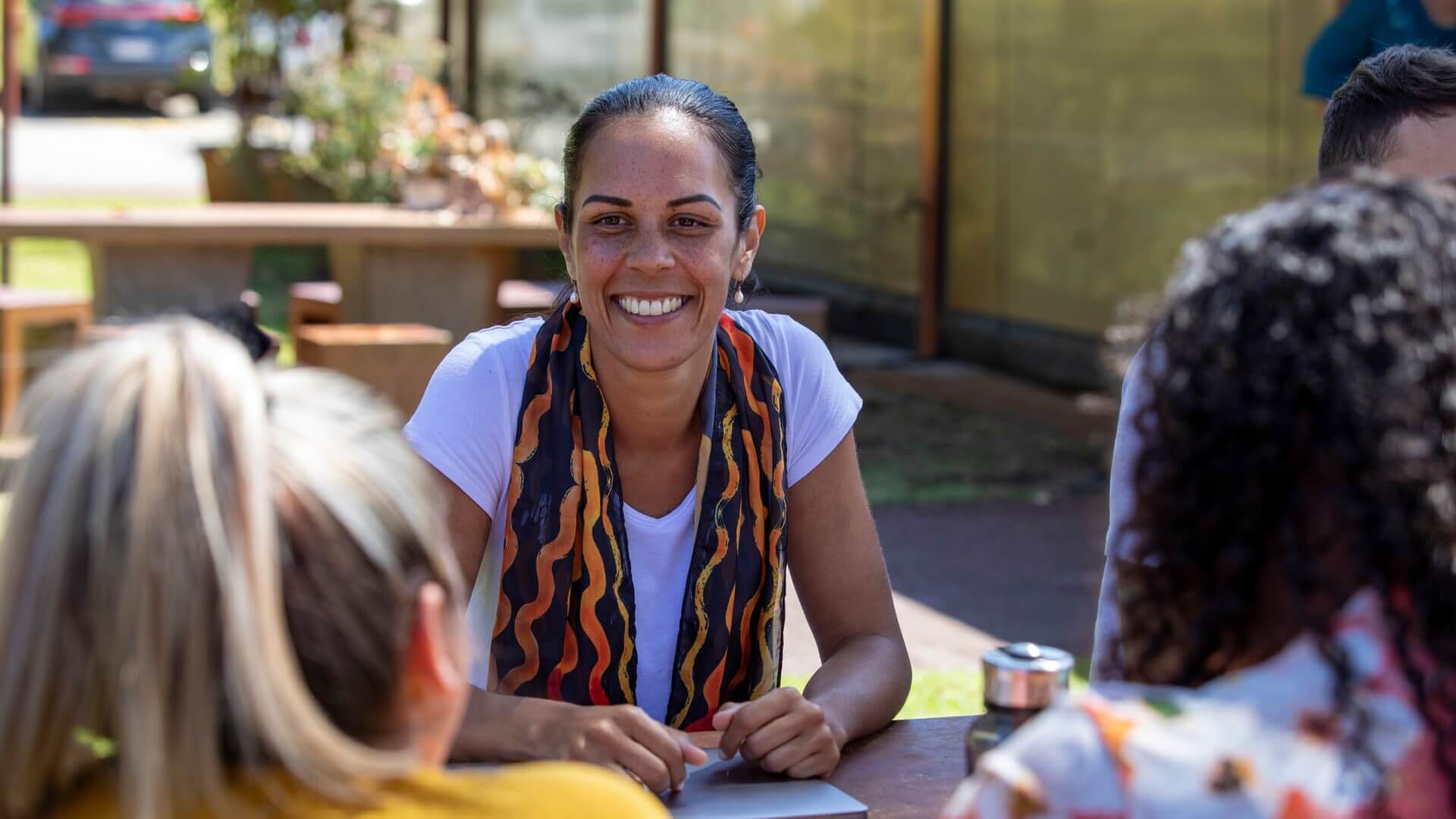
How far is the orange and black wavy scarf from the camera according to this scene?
94.4 inches

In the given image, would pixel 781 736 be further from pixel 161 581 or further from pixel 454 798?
pixel 161 581

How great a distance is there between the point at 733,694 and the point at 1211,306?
54.7 inches

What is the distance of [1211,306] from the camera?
48.9 inches

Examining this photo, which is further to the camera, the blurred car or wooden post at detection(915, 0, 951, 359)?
the blurred car

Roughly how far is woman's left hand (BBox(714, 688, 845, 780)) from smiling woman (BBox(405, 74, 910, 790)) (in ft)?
1.13

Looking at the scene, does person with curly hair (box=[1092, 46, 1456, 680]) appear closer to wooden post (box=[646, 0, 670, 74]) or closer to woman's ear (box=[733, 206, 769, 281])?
woman's ear (box=[733, 206, 769, 281])

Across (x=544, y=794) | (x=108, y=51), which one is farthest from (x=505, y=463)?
(x=108, y=51)

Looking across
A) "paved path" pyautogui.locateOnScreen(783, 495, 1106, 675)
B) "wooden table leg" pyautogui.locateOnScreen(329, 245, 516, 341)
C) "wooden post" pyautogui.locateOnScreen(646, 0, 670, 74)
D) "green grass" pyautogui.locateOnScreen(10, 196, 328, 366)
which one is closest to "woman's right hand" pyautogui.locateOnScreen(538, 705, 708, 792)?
"paved path" pyautogui.locateOnScreen(783, 495, 1106, 675)

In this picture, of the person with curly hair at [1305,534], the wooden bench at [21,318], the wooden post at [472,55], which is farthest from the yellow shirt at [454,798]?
the wooden post at [472,55]

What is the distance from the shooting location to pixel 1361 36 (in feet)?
13.6

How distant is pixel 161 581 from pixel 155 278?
25.3 ft

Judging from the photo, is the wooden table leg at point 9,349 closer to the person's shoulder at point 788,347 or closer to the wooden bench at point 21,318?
the wooden bench at point 21,318

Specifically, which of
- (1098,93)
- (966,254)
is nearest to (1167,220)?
(1098,93)

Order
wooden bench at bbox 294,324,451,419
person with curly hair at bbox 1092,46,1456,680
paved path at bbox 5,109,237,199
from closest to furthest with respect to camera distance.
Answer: person with curly hair at bbox 1092,46,1456,680 < wooden bench at bbox 294,324,451,419 < paved path at bbox 5,109,237,199
